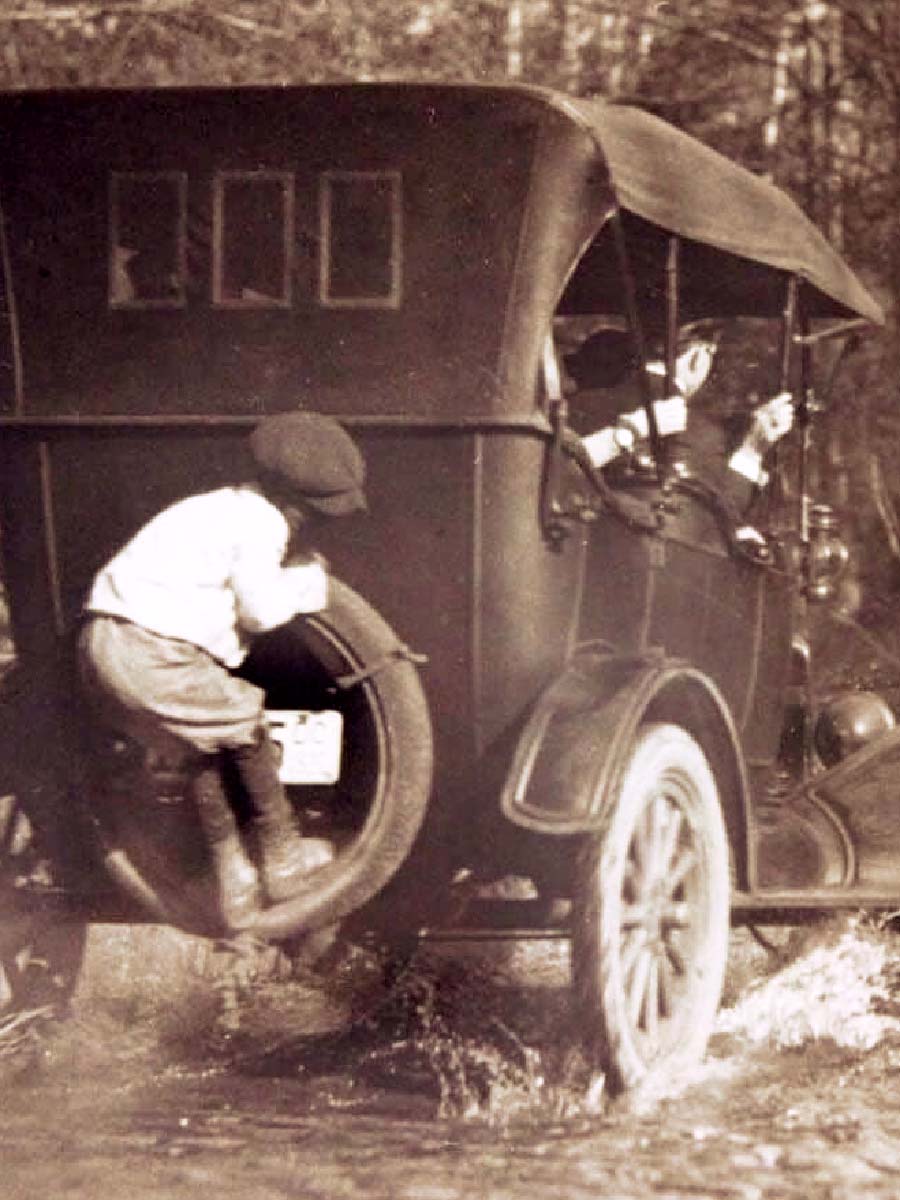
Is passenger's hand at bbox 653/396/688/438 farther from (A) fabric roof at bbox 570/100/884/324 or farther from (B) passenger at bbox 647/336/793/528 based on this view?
(B) passenger at bbox 647/336/793/528

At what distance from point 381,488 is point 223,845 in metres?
0.93

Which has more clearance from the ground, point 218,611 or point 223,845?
point 218,611

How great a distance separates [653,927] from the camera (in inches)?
274

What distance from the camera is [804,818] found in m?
8.24

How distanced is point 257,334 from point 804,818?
2.52 metres

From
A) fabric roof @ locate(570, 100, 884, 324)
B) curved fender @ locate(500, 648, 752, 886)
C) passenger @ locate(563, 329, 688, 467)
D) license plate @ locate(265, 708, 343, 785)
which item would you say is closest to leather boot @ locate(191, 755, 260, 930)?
license plate @ locate(265, 708, 343, 785)

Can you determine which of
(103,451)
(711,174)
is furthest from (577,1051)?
(711,174)

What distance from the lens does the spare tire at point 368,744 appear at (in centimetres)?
646

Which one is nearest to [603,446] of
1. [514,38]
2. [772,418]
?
[772,418]

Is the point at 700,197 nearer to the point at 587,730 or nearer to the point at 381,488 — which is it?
the point at 381,488

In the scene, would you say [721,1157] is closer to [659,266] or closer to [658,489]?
[658,489]

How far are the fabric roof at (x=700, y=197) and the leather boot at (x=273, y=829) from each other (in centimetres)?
159

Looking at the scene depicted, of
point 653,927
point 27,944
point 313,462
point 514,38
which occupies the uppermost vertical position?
point 514,38

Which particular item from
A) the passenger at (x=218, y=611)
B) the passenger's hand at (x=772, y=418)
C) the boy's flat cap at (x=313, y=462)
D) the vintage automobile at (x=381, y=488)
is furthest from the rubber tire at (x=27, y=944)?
the passenger's hand at (x=772, y=418)
